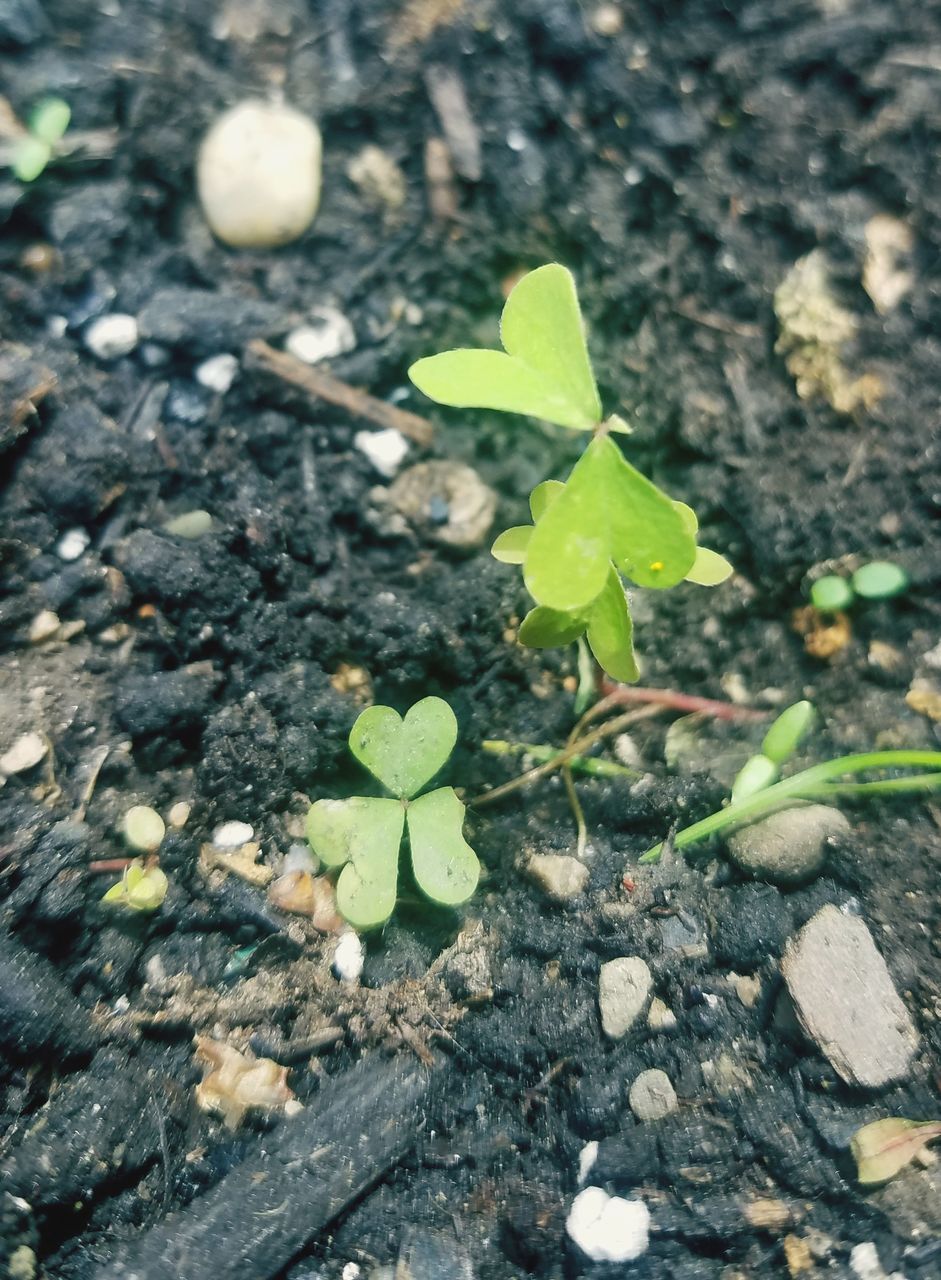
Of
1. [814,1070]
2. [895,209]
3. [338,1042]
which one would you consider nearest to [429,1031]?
[338,1042]

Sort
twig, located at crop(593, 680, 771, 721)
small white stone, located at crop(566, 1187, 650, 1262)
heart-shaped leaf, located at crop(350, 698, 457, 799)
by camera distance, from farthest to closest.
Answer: twig, located at crop(593, 680, 771, 721)
heart-shaped leaf, located at crop(350, 698, 457, 799)
small white stone, located at crop(566, 1187, 650, 1262)

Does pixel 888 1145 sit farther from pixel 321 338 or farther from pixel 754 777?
pixel 321 338

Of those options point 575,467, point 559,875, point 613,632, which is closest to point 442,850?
point 559,875

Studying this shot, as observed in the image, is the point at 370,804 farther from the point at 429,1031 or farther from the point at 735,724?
the point at 735,724

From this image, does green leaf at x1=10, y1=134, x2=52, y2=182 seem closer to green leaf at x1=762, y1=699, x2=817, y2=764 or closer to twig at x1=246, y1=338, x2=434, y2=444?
twig at x1=246, y1=338, x2=434, y2=444

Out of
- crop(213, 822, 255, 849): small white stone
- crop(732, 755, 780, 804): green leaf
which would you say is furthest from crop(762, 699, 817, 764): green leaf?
crop(213, 822, 255, 849): small white stone

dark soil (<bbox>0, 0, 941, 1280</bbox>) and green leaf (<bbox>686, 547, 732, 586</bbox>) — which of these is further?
green leaf (<bbox>686, 547, 732, 586</bbox>)

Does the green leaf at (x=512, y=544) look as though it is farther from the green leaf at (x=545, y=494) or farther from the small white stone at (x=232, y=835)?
the small white stone at (x=232, y=835)
